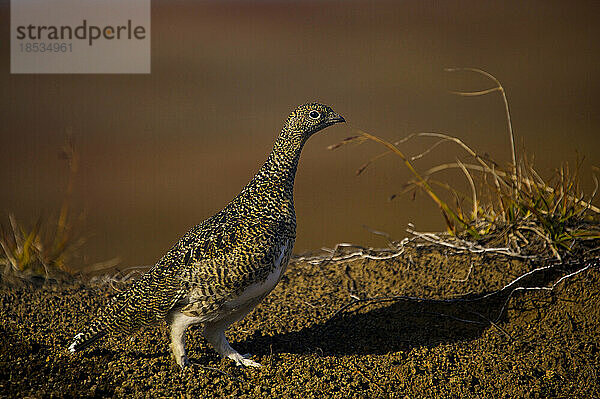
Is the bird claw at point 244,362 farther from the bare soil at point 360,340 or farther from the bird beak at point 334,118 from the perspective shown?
the bird beak at point 334,118

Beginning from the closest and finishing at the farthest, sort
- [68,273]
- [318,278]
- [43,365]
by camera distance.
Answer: [43,365] < [318,278] < [68,273]

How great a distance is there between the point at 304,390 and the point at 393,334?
1157 millimetres

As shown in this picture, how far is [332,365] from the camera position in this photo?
4090mm

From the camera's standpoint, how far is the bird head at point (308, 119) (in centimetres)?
429

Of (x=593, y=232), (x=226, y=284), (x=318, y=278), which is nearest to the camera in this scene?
(x=226, y=284)

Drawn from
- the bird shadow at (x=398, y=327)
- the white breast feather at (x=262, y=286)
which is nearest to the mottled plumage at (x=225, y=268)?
the white breast feather at (x=262, y=286)

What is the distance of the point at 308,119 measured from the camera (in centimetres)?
429

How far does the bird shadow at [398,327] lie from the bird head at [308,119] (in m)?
1.53

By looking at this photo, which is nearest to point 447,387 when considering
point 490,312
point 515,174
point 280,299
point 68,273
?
point 490,312

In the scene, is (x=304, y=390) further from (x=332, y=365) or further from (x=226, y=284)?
(x=226, y=284)

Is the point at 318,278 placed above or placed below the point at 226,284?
below

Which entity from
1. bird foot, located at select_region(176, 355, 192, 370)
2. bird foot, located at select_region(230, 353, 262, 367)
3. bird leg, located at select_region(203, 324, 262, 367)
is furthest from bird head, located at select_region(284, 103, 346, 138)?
bird foot, located at select_region(176, 355, 192, 370)

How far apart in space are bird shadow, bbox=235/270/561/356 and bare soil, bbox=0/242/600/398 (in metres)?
0.01

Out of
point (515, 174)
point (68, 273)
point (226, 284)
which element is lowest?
point (68, 273)
